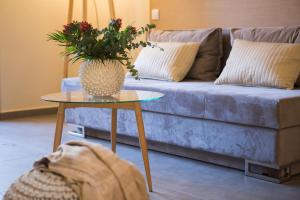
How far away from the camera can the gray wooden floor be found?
260 cm

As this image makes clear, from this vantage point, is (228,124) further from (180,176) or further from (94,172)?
(94,172)

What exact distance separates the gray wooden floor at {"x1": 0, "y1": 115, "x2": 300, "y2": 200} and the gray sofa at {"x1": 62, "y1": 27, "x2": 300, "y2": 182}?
0.09m

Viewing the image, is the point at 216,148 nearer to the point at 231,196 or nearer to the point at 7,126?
the point at 231,196

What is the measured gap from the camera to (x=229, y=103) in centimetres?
292

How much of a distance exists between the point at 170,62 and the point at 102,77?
1215mm

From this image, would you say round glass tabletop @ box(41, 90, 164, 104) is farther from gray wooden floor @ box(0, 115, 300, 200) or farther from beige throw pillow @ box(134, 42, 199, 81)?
beige throw pillow @ box(134, 42, 199, 81)

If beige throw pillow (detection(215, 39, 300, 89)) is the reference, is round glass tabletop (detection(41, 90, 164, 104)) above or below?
below

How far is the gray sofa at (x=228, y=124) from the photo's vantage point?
2732mm

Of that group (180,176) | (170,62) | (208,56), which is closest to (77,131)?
(170,62)

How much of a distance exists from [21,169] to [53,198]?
1.47 m

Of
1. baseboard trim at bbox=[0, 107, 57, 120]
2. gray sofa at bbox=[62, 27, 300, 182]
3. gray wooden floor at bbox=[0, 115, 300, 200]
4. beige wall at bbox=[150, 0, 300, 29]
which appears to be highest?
beige wall at bbox=[150, 0, 300, 29]

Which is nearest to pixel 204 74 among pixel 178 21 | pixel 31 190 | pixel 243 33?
pixel 243 33

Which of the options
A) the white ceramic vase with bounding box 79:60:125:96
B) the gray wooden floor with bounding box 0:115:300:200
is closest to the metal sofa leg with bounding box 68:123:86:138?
the gray wooden floor with bounding box 0:115:300:200

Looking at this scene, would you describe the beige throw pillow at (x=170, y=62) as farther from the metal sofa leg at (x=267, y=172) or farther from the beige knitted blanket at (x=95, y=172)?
the beige knitted blanket at (x=95, y=172)
